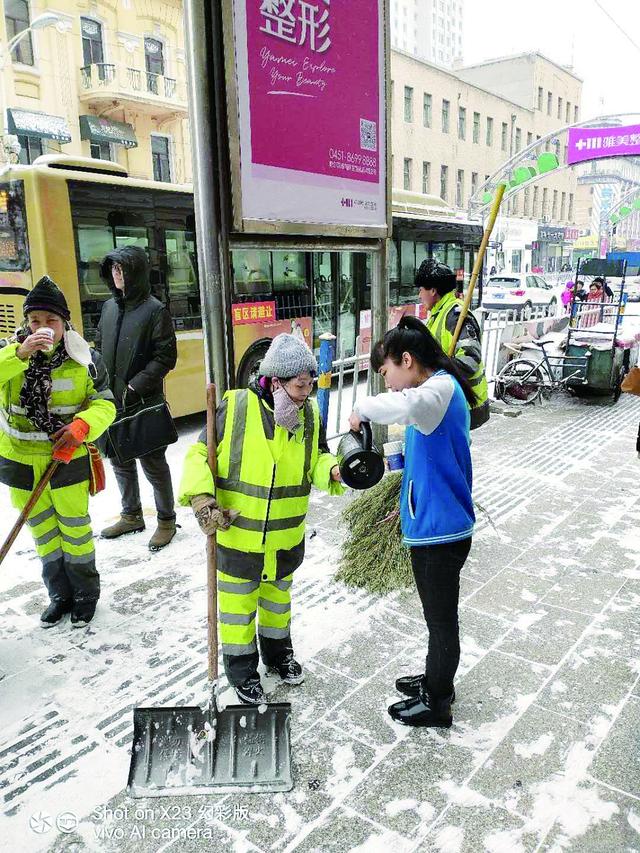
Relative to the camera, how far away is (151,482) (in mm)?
4750

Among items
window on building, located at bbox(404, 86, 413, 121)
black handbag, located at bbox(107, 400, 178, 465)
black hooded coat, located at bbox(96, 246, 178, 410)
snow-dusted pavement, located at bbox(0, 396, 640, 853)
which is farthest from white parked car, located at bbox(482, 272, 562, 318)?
black handbag, located at bbox(107, 400, 178, 465)

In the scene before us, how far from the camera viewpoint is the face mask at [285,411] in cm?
259

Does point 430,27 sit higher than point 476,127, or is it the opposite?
point 430,27

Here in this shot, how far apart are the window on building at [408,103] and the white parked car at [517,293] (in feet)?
53.0

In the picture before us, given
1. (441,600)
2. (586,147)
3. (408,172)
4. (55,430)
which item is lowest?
(441,600)

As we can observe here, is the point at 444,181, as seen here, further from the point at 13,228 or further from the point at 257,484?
the point at 257,484

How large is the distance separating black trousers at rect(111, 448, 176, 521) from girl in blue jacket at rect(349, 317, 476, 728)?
2536 millimetres

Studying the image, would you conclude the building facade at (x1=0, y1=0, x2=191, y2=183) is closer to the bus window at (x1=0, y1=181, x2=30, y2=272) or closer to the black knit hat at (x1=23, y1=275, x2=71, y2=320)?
the bus window at (x1=0, y1=181, x2=30, y2=272)

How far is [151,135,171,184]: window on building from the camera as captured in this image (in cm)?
2402

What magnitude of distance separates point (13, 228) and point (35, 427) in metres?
4.31

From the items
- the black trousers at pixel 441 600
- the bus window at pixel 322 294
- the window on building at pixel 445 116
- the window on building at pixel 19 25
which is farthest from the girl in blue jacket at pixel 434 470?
the window on building at pixel 445 116

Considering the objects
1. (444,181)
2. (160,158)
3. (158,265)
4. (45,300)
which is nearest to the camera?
(45,300)

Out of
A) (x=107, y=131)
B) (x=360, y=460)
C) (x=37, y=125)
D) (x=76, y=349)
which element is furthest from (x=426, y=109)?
(x=360, y=460)

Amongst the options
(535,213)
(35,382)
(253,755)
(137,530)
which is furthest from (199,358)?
(535,213)
